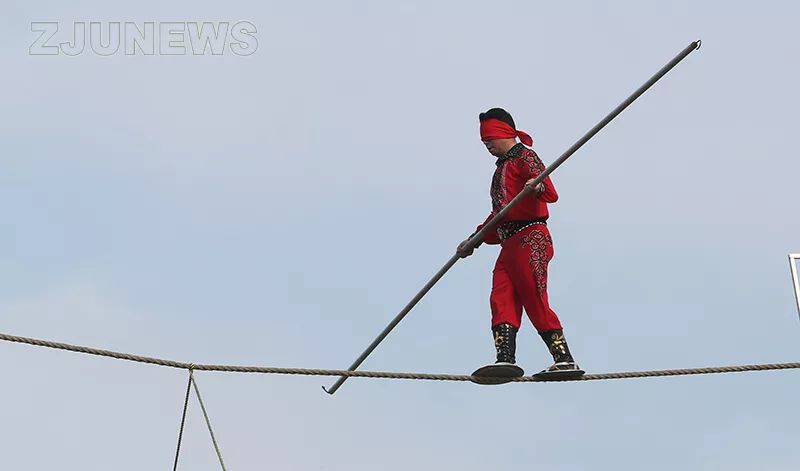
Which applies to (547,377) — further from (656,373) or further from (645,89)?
(645,89)

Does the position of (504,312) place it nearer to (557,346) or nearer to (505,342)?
(505,342)

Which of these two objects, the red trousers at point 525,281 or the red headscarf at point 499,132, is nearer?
the red trousers at point 525,281

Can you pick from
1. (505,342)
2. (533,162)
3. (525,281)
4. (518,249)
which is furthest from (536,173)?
(505,342)

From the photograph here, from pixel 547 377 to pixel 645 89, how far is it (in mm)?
1778

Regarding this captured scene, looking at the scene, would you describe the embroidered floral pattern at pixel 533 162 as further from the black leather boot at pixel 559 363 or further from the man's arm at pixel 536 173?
the black leather boot at pixel 559 363

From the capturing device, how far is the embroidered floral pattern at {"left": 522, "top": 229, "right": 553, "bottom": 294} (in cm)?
891

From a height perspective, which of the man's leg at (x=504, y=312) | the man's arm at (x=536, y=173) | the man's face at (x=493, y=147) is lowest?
the man's leg at (x=504, y=312)

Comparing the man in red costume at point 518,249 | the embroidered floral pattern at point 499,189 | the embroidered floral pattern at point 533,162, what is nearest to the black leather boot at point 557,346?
the man in red costume at point 518,249

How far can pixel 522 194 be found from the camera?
28.4 ft

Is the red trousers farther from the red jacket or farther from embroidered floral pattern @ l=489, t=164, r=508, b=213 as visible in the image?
embroidered floral pattern @ l=489, t=164, r=508, b=213

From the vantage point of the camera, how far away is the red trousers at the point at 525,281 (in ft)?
29.2

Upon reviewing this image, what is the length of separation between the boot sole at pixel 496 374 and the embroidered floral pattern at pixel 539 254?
1.60ft

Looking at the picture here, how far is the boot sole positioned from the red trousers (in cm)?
30

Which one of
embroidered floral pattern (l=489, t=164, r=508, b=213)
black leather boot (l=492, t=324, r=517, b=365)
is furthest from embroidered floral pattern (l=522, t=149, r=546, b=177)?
black leather boot (l=492, t=324, r=517, b=365)
